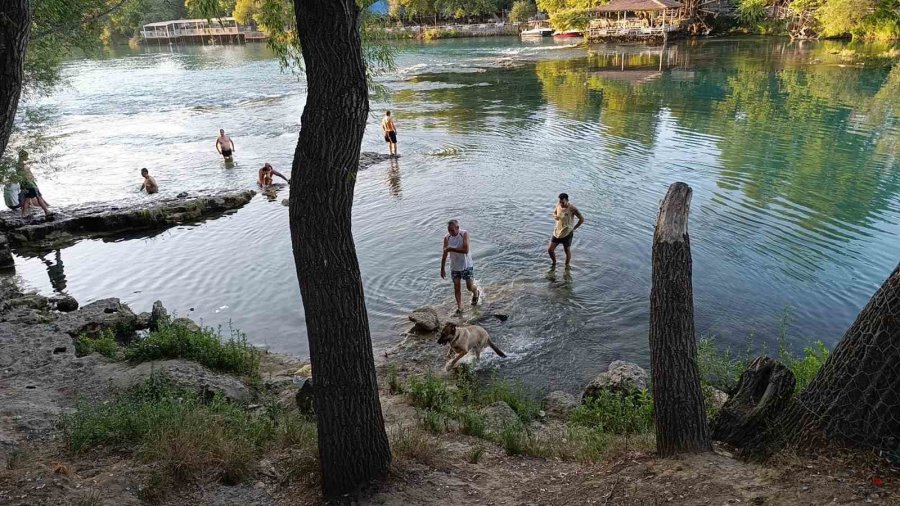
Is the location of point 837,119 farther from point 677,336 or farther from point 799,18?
point 799,18

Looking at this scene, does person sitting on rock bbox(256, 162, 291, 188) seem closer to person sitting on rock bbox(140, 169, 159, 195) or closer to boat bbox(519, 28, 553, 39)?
person sitting on rock bbox(140, 169, 159, 195)

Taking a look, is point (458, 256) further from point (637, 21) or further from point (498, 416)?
point (637, 21)

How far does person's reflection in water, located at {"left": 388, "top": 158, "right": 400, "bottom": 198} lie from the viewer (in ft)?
61.5

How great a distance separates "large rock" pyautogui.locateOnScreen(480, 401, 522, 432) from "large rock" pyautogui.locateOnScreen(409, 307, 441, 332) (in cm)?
276

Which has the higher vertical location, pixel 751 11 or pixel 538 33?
pixel 538 33

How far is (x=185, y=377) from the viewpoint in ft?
24.9

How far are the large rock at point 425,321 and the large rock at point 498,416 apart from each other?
9.07 feet

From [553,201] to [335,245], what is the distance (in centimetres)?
1286

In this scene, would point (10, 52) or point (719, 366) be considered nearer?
point (10, 52)

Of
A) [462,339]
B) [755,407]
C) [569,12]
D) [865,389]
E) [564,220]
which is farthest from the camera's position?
[569,12]

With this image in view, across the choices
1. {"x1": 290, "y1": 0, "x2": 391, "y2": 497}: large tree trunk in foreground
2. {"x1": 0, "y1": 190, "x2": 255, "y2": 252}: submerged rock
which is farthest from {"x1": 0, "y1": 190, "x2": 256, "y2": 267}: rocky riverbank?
{"x1": 290, "y1": 0, "x2": 391, "y2": 497}: large tree trunk in foreground

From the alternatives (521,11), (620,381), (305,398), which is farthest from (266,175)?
(521,11)

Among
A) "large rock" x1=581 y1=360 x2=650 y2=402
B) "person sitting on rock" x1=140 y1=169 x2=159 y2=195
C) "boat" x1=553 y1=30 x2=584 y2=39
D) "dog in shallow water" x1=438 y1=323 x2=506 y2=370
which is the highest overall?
"boat" x1=553 y1=30 x2=584 y2=39

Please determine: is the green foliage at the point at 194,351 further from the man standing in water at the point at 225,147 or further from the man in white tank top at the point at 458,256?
the man standing in water at the point at 225,147
